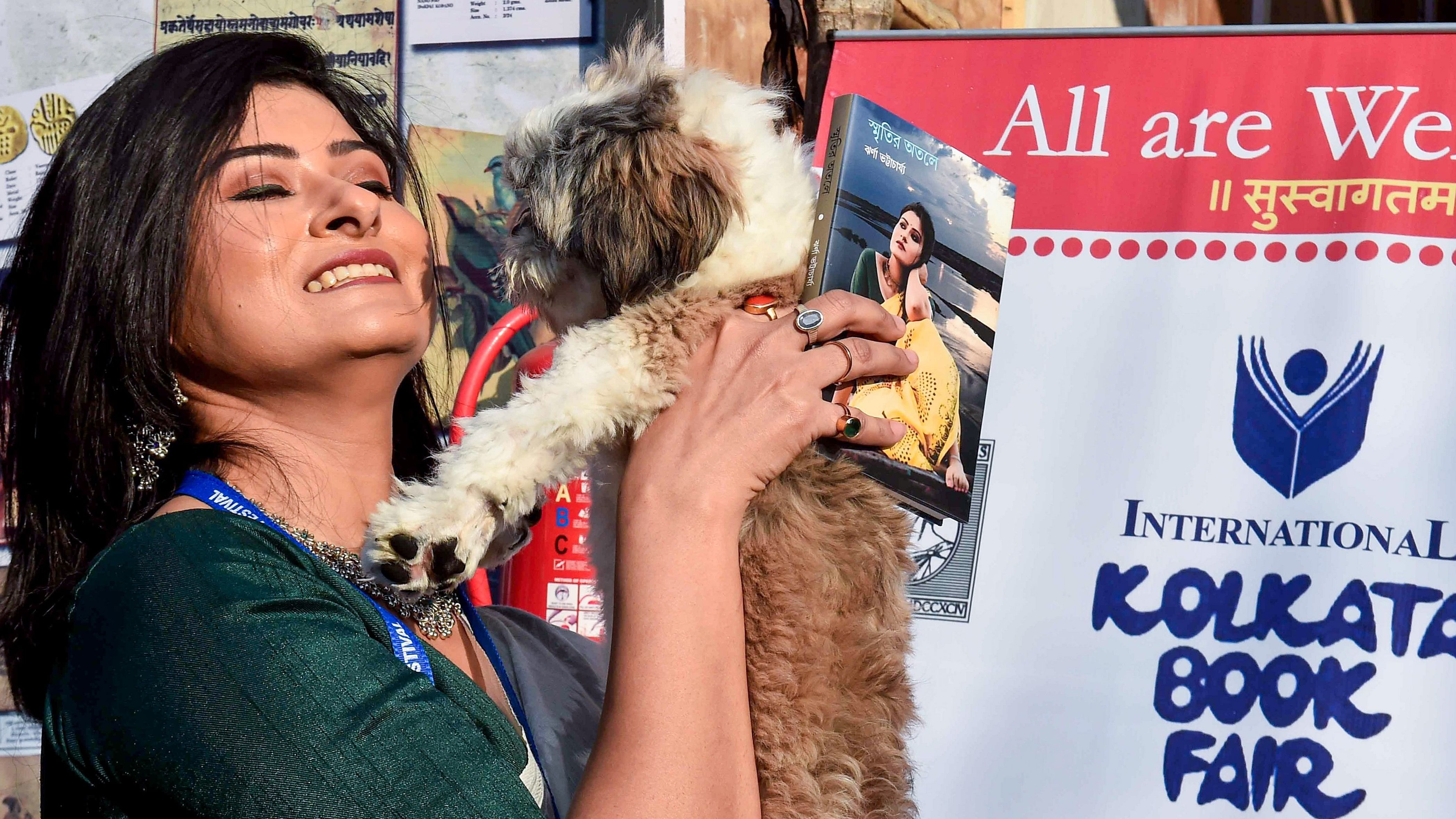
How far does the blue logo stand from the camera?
111 inches

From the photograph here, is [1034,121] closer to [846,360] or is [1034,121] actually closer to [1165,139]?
[1165,139]

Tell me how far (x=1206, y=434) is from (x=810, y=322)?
1832 millimetres

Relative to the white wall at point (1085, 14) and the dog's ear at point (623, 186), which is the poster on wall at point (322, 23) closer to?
the dog's ear at point (623, 186)

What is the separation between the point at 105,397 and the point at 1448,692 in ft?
9.93

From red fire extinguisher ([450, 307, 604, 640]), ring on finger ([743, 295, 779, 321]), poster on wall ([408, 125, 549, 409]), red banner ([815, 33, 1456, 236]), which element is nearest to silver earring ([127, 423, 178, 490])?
ring on finger ([743, 295, 779, 321])

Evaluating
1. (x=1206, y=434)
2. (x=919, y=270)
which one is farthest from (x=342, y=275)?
(x=1206, y=434)

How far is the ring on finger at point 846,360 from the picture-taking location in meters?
1.51

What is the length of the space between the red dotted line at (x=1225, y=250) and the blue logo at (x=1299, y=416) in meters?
0.23

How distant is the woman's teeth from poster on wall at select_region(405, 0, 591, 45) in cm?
233

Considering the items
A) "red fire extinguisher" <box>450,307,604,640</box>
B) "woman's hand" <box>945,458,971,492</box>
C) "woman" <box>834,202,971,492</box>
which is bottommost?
"red fire extinguisher" <box>450,307,604,640</box>

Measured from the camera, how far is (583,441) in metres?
1.73

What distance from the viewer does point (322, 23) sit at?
393cm

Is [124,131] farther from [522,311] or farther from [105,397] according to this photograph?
[522,311]

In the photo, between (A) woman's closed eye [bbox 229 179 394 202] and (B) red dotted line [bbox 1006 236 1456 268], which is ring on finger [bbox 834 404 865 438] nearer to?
(A) woman's closed eye [bbox 229 179 394 202]
